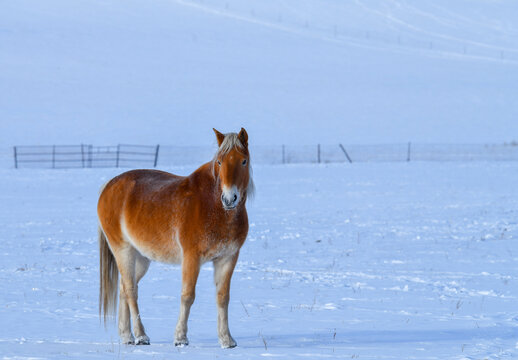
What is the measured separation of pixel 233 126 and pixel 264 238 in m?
33.5

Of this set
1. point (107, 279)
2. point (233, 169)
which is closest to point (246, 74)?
point (107, 279)

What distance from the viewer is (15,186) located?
91.5ft

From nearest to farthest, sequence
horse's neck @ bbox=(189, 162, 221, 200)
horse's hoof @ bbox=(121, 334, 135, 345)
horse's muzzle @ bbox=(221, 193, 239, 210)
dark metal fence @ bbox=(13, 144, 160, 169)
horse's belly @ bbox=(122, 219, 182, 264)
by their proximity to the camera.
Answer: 1. horse's muzzle @ bbox=(221, 193, 239, 210)
2. horse's neck @ bbox=(189, 162, 221, 200)
3. horse's belly @ bbox=(122, 219, 182, 264)
4. horse's hoof @ bbox=(121, 334, 135, 345)
5. dark metal fence @ bbox=(13, 144, 160, 169)

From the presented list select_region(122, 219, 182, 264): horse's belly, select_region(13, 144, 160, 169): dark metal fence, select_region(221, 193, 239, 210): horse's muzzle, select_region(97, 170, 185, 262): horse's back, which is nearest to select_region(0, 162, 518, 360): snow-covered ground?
select_region(122, 219, 182, 264): horse's belly

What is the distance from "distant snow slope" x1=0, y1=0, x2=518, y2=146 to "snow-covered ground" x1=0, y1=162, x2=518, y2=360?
26406 mm

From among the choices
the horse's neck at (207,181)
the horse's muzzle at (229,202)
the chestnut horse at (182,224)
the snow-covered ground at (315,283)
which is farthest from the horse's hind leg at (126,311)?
the horse's muzzle at (229,202)

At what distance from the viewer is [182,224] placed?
6.70 meters

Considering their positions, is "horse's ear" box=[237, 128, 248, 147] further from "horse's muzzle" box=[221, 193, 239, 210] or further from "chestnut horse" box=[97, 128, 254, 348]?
"horse's muzzle" box=[221, 193, 239, 210]

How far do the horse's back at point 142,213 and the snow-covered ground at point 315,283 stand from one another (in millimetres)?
914

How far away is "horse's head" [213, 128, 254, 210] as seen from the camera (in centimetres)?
625

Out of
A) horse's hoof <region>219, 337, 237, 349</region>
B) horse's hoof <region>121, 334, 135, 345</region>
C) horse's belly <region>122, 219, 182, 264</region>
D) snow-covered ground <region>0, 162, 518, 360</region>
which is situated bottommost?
snow-covered ground <region>0, 162, 518, 360</region>

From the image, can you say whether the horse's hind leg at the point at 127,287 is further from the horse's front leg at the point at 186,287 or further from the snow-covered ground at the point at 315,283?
the horse's front leg at the point at 186,287

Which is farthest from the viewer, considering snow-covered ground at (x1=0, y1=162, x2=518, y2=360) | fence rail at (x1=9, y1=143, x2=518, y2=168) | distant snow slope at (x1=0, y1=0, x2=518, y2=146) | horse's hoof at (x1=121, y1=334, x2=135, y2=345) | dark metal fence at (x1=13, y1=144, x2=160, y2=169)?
distant snow slope at (x1=0, y1=0, x2=518, y2=146)

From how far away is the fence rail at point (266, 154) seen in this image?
41781 millimetres
